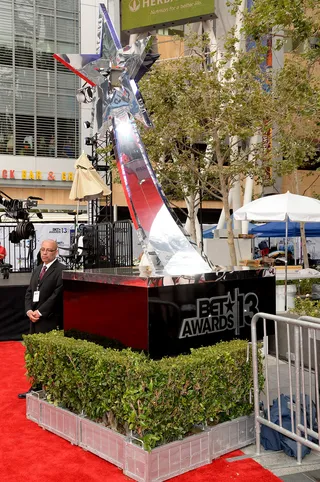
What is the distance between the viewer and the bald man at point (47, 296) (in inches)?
252

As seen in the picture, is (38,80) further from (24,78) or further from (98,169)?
(98,169)

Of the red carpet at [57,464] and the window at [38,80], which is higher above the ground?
the window at [38,80]

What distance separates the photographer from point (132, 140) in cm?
589

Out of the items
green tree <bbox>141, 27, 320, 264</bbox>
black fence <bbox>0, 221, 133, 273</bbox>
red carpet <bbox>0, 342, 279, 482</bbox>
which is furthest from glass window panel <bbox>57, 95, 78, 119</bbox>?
red carpet <bbox>0, 342, 279, 482</bbox>

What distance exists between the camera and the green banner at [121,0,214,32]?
23.2 m

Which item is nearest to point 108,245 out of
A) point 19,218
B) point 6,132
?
point 19,218

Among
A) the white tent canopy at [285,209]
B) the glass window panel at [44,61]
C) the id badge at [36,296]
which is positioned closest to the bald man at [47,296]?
the id badge at [36,296]

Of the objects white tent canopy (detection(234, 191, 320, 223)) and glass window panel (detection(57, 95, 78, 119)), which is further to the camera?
glass window panel (detection(57, 95, 78, 119))

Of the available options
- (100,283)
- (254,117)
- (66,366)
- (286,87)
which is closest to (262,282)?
(100,283)

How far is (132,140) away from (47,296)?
2.15 metres

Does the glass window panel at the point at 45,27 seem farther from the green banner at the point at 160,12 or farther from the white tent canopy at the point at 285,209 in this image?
the white tent canopy at the point at 285,209

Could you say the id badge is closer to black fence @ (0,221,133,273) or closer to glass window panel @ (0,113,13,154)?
black fence @ (0,221,133,273)

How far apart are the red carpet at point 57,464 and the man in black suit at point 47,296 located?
3.94ft

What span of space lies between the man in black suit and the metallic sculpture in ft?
4.90
